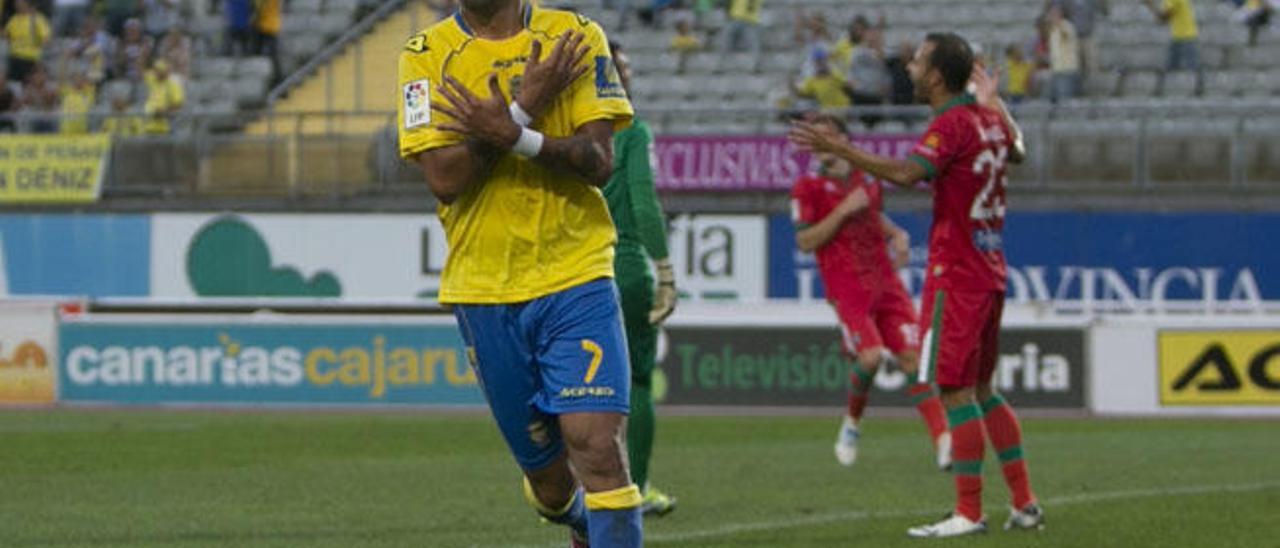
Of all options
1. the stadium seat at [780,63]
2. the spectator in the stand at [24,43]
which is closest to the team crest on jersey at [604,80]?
the stadium seat at [780,63]

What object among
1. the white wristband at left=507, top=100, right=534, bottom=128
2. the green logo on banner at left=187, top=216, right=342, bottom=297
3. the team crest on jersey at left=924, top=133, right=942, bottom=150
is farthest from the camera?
the green logo on banner at left=187, top=216, right=342, bottom=297

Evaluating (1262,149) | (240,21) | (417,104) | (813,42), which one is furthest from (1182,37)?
(417,104)

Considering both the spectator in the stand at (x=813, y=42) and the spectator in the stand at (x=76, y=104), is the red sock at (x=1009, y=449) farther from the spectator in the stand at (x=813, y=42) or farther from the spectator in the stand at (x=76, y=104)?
the spectator in the stand at (x=76, y=104)

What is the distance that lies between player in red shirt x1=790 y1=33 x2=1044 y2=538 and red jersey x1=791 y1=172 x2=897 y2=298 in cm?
443

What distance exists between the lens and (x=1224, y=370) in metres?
21.2

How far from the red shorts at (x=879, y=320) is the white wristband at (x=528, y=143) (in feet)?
28.0

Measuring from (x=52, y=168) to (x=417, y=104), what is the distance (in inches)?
876

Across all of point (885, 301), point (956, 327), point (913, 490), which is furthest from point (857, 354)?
point (956, 327)

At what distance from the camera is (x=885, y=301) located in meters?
15.7

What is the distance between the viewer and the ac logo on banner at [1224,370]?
2117cm

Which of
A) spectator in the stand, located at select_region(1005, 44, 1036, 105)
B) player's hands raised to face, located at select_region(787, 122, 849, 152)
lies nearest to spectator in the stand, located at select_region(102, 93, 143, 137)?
spectator in the stand, located at select_region(1005, 44, 1036, 105)

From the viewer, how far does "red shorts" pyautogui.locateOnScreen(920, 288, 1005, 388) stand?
10.9m

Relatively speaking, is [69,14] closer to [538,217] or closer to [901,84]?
[901,84]

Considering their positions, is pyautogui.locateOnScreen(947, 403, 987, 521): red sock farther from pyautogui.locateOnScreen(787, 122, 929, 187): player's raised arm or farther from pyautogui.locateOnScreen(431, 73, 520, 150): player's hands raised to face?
pyautogui.locateOnScreen(431, 73, 520, 150): player's hands raised to face
